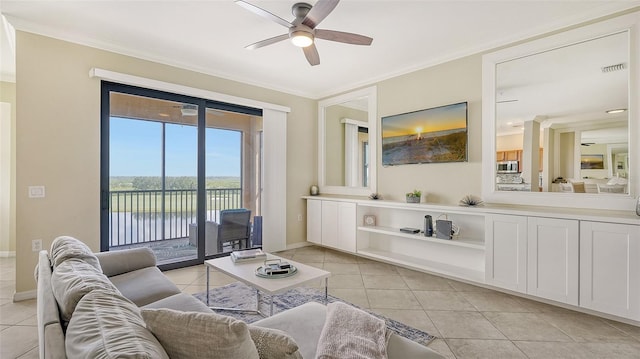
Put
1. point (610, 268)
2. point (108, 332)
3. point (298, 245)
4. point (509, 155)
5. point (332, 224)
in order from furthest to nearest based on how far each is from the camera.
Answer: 1. point (298, 245)
2. point (332, 224)
3. point (509, 155)
4. point (610, 268)
5. point (108, 332)

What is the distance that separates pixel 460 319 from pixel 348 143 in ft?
10.5

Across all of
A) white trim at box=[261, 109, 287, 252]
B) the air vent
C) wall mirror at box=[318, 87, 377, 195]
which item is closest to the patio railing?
white trim at box=[261, 109, 287, 252]

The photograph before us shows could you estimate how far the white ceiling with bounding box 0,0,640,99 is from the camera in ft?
8.87

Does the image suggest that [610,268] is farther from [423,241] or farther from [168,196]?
[168,196]

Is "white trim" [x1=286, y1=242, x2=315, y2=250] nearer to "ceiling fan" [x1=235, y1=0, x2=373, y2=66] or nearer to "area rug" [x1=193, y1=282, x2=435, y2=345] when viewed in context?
"area rug" [x1=193, y1=282, x2=435, y2=345]

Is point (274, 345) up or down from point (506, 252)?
up

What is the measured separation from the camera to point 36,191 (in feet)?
10.0

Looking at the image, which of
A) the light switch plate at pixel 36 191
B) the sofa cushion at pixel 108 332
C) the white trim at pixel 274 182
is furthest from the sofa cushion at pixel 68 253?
the white trim at pixel 274 182

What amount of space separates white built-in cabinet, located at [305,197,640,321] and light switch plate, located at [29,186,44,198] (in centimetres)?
375

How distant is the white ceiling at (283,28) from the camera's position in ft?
8.87

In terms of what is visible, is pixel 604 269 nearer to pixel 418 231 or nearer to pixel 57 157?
pixel 418 231

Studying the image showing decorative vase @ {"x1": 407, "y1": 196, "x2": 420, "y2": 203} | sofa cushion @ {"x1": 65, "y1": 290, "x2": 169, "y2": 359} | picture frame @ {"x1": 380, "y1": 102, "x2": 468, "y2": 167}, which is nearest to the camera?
sofa cushion @ {"x1": 65, "y1": 290, "x2": 169, "y2": 359}

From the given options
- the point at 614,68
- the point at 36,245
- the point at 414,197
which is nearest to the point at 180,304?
the point at 36,245

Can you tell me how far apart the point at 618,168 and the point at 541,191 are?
0.60 meters
